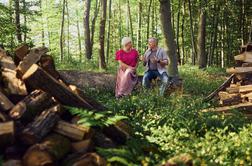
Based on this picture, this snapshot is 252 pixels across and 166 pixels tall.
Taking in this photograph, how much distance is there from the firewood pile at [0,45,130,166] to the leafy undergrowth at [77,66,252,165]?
46cm

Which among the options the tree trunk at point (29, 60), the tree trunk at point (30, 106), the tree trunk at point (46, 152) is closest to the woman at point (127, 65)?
the tree trunk at point (29, 60)

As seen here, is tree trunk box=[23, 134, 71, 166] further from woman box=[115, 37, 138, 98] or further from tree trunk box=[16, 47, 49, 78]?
woman box=[115, 37, 138, 98]

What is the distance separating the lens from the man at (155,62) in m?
13.8

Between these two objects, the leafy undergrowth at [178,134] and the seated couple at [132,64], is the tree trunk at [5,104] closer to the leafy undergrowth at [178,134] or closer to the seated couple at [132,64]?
the leafy undergrowth at [178,134]

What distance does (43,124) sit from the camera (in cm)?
706

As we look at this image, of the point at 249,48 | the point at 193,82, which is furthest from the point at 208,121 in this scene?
the point at 193,82

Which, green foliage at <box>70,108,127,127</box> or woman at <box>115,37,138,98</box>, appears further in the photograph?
woman at <box>115,37,138,98</box>

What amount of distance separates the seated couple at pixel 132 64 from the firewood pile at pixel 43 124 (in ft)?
15.5

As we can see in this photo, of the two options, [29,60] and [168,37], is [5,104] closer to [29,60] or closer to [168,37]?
[29,60]

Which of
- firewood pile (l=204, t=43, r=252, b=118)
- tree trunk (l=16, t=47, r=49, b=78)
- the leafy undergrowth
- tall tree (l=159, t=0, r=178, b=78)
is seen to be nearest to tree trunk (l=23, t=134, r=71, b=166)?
the leafy undergrowth

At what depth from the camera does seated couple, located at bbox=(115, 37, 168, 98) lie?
44.7 ft

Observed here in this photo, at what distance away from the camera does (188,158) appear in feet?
20.1

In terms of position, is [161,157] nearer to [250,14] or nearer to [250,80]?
[250,80]

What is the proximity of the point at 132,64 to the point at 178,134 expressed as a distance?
560 centimetres
